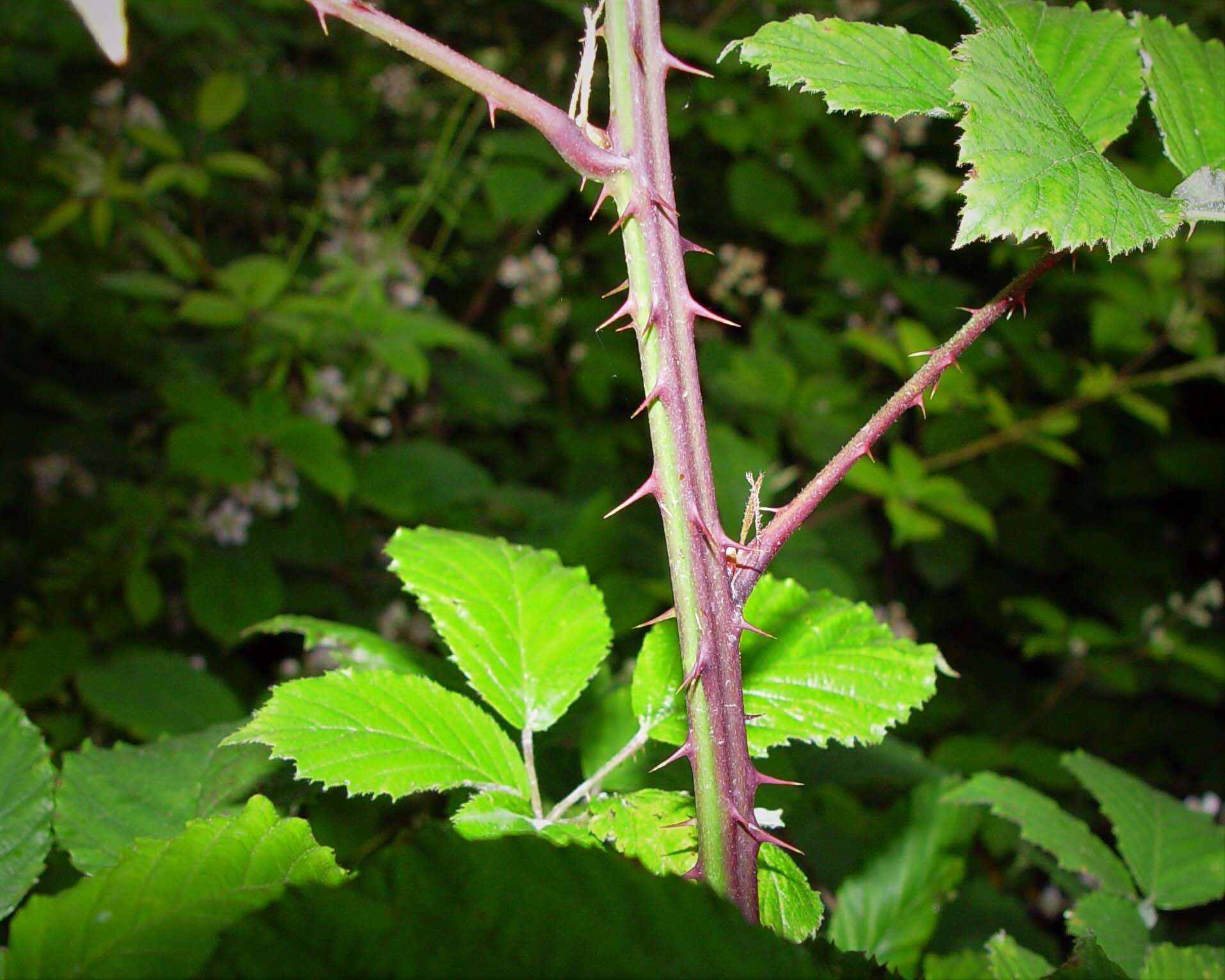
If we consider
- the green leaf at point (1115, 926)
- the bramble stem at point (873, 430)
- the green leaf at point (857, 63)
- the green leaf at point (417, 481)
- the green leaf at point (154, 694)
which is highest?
the green leaf at point (857, 63)

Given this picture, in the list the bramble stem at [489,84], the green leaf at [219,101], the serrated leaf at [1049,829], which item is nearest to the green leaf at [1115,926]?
the serrated leaf at [1049,829]

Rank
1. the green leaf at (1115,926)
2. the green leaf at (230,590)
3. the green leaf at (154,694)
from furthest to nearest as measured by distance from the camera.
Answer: the green leaf at (230,590)
the green leaf at (154,694)
the green leaf at (1115,926)

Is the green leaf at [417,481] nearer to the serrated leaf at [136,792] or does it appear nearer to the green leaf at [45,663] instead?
the green leaf at [45,663]

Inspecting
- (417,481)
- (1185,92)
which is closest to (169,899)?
(1185,92)

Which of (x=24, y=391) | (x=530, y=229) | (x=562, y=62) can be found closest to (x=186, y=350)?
(x=24, y=391)

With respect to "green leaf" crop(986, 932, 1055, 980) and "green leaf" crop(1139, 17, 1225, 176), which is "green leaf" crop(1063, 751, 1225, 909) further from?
"green leaf" crop(1139, 17, 1225, 176)

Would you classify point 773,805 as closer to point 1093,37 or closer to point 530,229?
point 1093,37
